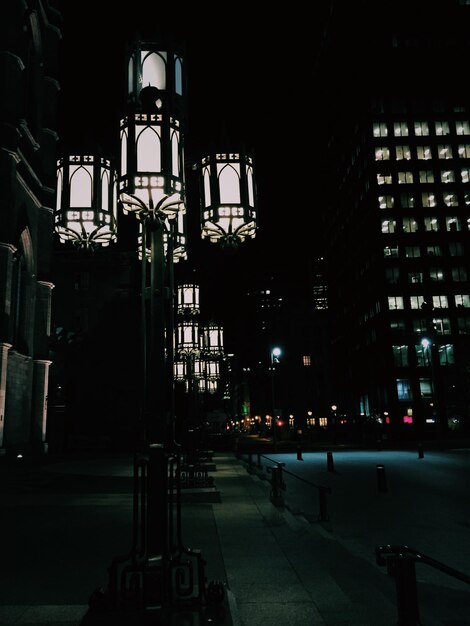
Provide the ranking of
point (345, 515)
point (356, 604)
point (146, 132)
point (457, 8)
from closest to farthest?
point (356, 604)
point (146, 132)
point (345, 515)
point (457, 8)

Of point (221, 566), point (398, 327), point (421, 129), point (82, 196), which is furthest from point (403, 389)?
point (82, 196)

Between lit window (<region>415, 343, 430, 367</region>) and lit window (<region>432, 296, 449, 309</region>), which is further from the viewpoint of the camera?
lit window (<region>432, 296, 449, 309</region>)

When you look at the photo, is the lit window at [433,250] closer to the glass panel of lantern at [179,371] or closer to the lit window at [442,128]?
the lit window at [442,128]

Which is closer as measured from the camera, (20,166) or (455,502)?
(455,502)

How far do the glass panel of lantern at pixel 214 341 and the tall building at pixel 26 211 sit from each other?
28.7 feet

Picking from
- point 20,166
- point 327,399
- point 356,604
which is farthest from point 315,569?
point 327,399

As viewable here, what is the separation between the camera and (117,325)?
152 feet

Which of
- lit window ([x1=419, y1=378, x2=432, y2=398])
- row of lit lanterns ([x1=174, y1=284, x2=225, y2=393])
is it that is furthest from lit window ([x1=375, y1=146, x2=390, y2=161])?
row of lit lanterns ([x1=174, y1=284, x2=225, y2=393])

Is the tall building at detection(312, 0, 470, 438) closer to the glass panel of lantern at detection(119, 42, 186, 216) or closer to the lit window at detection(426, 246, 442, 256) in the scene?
the lit window at detection(426, 246, 442, 256)

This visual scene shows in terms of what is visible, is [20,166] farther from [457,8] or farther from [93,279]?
[457,8]

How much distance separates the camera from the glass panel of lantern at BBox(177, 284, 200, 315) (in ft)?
69.7

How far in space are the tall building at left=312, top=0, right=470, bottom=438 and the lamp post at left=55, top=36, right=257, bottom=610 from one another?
200 ft

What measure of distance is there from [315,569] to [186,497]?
7.18 meters

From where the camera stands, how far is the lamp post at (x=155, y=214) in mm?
5082
